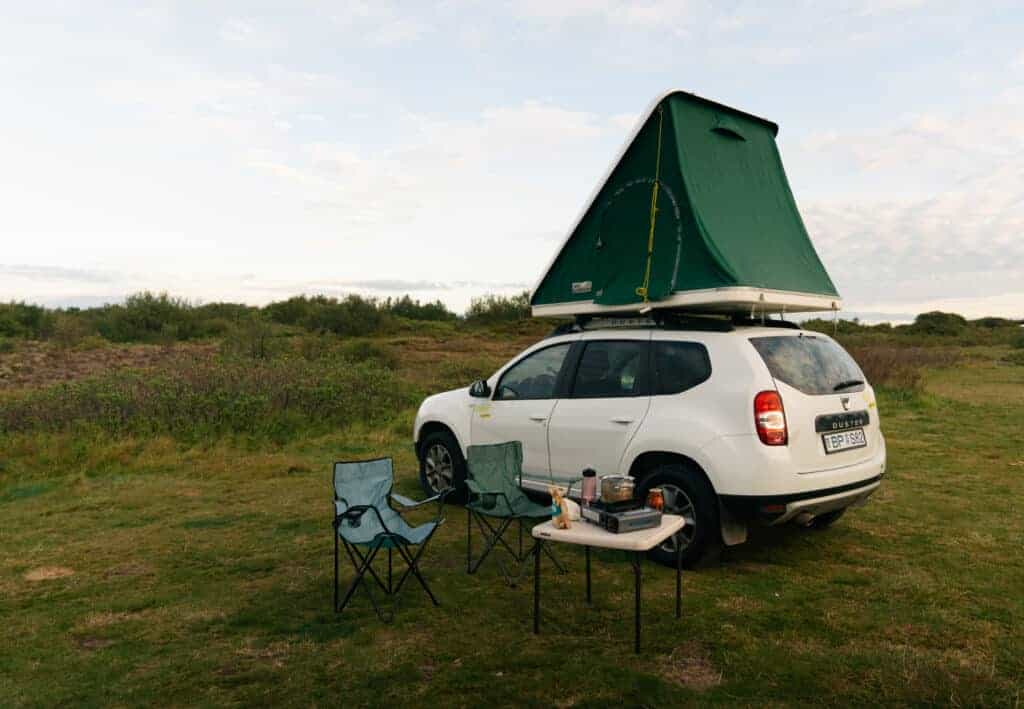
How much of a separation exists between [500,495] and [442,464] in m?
2.22

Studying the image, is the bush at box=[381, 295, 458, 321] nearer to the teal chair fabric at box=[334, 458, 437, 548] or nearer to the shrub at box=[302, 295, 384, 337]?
the shrub at box=[302, 295, 384, 337]

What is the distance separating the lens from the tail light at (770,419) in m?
5.07

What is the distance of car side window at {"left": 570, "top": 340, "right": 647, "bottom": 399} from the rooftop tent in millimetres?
338

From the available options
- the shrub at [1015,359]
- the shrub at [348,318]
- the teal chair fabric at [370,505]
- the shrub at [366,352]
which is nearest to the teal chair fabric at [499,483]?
the teal chair fabric at [370,505]

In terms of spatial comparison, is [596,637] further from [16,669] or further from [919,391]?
[919,391]

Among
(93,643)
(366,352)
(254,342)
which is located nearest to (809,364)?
(93,643)

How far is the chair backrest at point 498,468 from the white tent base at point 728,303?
5.04ft

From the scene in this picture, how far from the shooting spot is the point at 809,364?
556 centimetres

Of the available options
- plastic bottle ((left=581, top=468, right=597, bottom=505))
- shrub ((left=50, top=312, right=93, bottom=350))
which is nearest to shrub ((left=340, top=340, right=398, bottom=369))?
shrub ((left=50, top=312, right=93, bottom=350))

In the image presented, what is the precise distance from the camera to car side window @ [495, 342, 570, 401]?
655cm

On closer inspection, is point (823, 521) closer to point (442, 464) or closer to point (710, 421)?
point (710, 421)

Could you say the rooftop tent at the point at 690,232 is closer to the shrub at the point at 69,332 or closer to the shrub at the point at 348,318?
the shrub at the point at 69,332

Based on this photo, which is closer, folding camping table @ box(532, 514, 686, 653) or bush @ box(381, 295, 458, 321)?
folding camping table @ box(532, 514, 686, 653)

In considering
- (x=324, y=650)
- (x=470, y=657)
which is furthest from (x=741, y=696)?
(x=324, y=650)
